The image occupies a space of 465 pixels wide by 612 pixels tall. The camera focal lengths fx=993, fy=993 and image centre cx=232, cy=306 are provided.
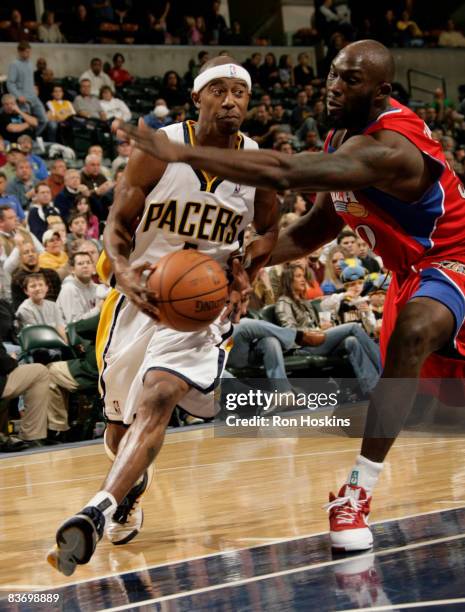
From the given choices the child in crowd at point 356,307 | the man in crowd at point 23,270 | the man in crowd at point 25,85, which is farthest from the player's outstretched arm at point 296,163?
the man in crowd at point 25,85

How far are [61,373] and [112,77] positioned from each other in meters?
9.77

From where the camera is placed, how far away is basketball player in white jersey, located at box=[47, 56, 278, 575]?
4.14 m

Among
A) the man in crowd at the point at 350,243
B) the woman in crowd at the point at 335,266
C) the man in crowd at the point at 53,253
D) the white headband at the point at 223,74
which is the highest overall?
the white headband at the point at 223,74

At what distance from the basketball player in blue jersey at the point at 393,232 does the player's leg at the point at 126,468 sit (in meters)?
0.79

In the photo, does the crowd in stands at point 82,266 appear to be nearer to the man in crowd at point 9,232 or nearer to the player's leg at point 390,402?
the man in crowd at point 9,232

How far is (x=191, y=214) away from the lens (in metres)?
4.39

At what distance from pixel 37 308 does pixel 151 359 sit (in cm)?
478

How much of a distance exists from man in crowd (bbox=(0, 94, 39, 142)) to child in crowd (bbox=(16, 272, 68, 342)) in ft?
16.5

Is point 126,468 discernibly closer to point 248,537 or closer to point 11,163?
point 248,537

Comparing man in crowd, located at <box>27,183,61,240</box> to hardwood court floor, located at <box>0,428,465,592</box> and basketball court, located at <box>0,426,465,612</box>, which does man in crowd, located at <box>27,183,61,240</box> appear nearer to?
hardwood court floor, located at <box>0,428,465,592</box>

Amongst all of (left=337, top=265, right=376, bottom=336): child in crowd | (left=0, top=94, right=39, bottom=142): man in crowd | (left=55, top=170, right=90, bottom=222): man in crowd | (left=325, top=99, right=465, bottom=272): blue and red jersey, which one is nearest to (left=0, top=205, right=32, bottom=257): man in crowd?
(left=55, top=170, right=90, bottom=222): man in crowd

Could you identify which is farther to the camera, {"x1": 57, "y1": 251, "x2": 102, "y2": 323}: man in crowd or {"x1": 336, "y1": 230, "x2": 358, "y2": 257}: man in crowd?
{"x1": 336, "y1": 230, "x2": 358, "y2": 257}: man in crowd

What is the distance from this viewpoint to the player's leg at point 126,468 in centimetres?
342

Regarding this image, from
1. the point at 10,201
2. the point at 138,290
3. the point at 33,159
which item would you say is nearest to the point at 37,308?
the point at 10,201
